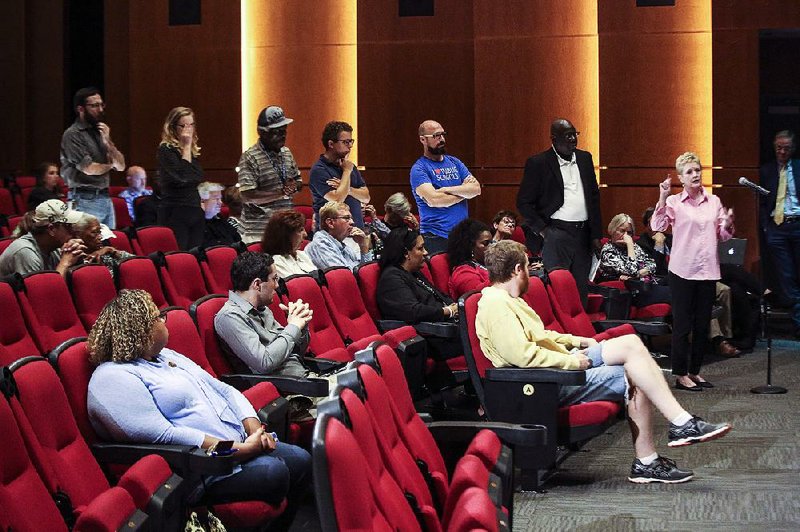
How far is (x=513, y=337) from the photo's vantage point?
424 cm

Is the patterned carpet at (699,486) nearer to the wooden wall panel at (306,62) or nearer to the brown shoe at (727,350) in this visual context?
the brown shoe at (727,350)

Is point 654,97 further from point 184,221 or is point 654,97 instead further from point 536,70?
point 184,221

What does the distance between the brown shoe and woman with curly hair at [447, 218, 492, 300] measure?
7.18ft

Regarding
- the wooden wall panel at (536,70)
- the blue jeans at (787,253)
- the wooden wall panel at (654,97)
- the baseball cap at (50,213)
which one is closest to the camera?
the baseball cap at (50,213)

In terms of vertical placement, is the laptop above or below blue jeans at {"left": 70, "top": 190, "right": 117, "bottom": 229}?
below

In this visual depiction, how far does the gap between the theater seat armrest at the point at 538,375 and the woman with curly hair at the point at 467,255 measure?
154 centimetres

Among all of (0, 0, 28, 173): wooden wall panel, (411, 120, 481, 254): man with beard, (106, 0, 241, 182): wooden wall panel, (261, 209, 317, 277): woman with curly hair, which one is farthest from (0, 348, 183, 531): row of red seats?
(0, 0, 28, 173): wooden wall panel

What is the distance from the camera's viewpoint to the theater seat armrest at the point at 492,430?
309cm

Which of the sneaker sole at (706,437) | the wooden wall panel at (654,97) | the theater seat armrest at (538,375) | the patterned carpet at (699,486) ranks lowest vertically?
the patterned carpet at (699,486)

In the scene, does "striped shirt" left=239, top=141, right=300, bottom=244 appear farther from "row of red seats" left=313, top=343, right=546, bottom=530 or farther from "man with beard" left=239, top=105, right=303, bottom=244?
"row of red seats" left=313, top=343, right=546, bottom=530

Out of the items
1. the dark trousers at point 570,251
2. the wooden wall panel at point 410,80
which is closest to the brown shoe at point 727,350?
the dark trousers at point 570,251

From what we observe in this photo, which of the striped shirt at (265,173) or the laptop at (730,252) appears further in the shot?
the laptop at (730,252)

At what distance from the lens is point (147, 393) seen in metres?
3.05

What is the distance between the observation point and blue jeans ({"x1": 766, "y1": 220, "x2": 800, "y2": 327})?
7672 millimetres
